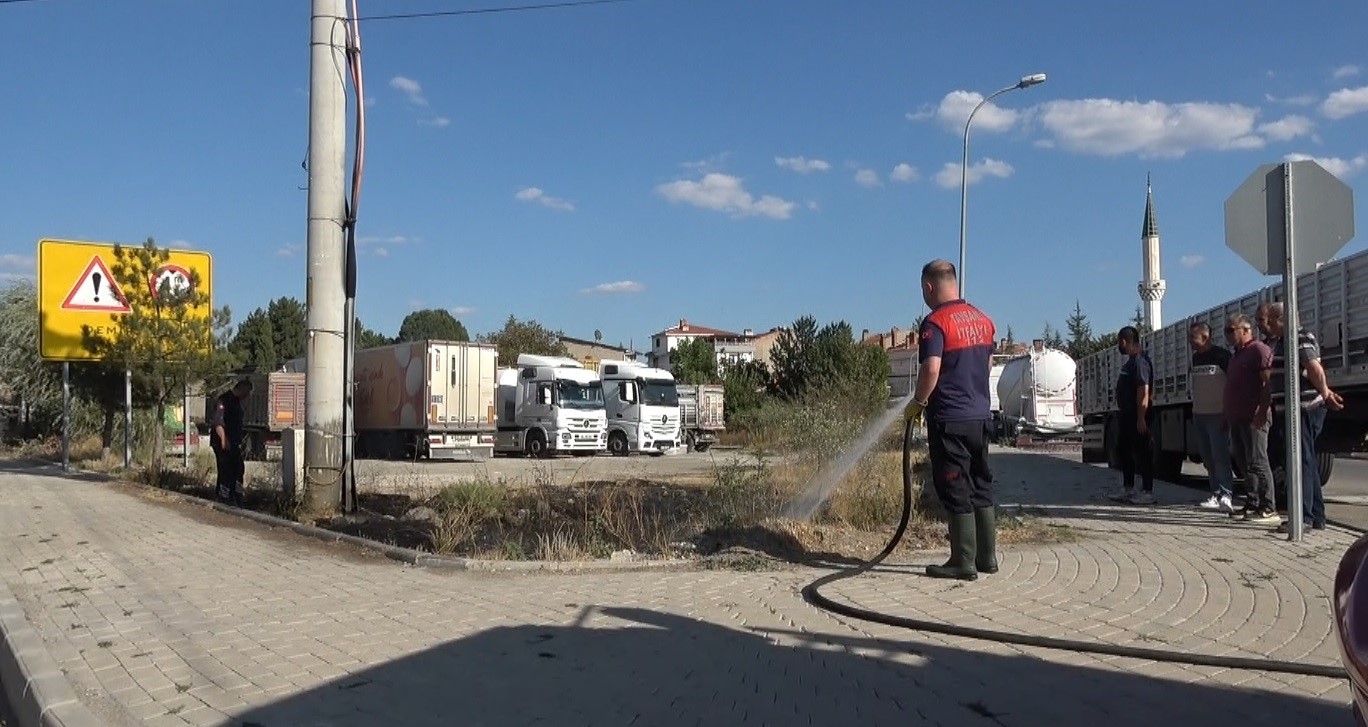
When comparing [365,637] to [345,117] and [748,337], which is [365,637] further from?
[748,337]

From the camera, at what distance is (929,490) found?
440 inches

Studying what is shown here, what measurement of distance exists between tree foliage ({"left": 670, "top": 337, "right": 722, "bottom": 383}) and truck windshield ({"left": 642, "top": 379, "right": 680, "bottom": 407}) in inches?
1277

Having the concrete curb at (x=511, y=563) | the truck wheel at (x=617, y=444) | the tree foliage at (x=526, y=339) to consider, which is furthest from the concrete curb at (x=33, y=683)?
the tree foliage at (x=526, y=339)

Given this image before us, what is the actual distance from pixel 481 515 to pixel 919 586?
5.03 metres

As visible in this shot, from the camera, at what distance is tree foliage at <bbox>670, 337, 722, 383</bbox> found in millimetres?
72125

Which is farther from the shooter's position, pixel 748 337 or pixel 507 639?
pixel 748 337

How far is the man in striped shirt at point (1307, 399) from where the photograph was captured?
8403mm

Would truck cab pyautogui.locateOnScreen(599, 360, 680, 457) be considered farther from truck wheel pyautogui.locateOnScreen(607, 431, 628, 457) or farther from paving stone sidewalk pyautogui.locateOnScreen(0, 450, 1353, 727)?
paving stone sidewalk pyautogui.locateOnScreen(0, 450, 1353, 727)

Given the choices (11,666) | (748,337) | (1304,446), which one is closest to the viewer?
(11,666)

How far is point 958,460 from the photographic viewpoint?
21.3 ft

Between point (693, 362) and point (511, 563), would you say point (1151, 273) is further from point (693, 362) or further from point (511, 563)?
point (511, 563)

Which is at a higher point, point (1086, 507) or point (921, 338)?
point (921, 338)

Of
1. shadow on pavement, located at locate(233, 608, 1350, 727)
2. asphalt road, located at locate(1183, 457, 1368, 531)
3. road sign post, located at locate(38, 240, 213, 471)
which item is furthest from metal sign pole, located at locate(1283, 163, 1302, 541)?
road sign post, located at locate(38, 240, 213, 471)

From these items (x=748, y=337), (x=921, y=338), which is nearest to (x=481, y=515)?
(x=921, y=338)
